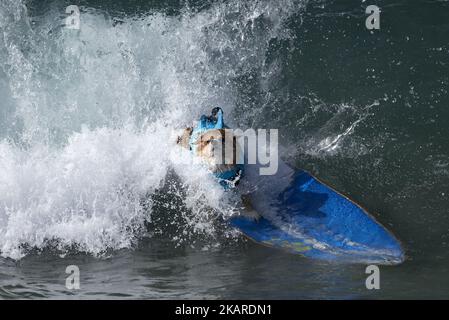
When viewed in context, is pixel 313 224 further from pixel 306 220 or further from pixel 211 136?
pixel 211 136

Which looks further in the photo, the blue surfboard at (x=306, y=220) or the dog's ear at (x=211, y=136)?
the dog's ear at (x=211, y=136)

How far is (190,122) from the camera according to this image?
8.23 m

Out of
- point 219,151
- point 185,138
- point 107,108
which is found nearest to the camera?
point 219,151

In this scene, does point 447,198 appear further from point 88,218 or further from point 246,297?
point 88,218

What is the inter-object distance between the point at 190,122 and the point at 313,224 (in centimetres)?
238

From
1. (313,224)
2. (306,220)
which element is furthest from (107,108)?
(313,224)

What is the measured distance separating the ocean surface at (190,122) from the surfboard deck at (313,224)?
0.21 meters

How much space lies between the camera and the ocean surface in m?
6.64

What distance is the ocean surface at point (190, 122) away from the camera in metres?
6.64

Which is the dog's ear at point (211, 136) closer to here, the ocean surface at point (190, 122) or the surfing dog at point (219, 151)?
the surfing dog at point (219, 151)

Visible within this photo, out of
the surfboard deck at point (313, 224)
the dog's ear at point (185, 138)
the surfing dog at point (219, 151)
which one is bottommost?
the surfboard deck at point (313, 224)

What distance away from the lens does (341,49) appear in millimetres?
8227

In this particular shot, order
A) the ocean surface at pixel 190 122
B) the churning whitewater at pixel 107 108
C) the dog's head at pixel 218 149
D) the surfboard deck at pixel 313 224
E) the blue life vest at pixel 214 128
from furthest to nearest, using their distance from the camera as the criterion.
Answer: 1. the churning whitewater at pixel 107 108
2. the blue life vest at pixel 214 128
3. the dog's head at pixel 218 149
4. the ocean surface at pixel 190 122
5. the surfboard deck at pixel 313 224

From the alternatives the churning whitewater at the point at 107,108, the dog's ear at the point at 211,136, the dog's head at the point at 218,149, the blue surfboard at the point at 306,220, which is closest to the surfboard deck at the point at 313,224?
the blue surfboard at the point at 306,220
